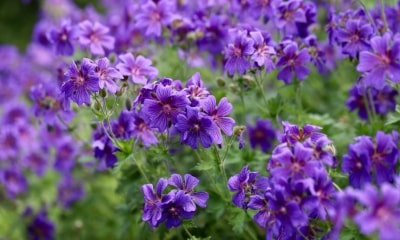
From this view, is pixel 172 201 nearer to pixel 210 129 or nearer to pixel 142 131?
pixel 210 129

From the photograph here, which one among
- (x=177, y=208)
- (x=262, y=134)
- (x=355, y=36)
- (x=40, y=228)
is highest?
Answer: (x=355, y=36)

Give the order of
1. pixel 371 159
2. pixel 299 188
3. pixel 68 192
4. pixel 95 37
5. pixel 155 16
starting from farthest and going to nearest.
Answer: pixel 68 192 → pixel 155 16 → pixel 95 37 → pixel 371 159 → pixel 299 188

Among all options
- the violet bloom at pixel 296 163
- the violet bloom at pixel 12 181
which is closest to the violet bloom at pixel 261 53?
the violet bloom at pixel 296 163

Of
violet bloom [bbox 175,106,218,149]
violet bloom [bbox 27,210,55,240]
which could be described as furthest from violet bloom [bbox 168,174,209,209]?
violet bloom [bbox 27,210,55,240]

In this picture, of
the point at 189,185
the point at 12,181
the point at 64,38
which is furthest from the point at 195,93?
the point at 12,181

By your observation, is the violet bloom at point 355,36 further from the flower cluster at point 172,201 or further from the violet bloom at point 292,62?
the flower cluster at point 172,201
